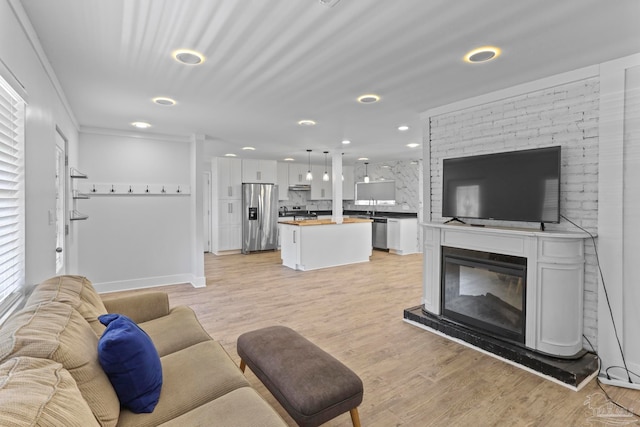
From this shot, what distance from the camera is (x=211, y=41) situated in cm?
223

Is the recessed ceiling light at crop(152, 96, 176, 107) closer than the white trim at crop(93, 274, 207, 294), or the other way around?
the recessed ceiling light at crop(152, 96, 176, 107)

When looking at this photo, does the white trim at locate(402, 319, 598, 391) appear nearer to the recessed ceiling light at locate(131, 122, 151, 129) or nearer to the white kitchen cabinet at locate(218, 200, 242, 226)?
the recessed ceiling light at locate(131, 122, 151, 129)

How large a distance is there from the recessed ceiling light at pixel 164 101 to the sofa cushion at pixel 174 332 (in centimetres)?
218

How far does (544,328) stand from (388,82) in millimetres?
2470

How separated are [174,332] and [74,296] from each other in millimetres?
687

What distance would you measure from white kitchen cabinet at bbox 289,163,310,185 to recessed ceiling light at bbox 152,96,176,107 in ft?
18.8

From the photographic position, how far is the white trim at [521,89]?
2.67 metres

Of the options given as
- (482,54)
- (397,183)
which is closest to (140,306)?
(482,54)

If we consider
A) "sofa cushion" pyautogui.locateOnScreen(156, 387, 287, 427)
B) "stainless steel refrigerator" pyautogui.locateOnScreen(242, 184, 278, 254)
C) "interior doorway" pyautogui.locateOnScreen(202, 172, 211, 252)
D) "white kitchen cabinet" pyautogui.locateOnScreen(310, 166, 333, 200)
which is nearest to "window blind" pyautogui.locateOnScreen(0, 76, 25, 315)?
"sofa cushion" pyautogui.locateOnScreen(156, 387, 287, 427)

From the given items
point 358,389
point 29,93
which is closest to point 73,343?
point 358,389


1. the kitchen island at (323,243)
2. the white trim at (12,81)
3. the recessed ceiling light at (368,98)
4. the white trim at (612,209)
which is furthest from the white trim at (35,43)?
the kitchen island at (323,243)

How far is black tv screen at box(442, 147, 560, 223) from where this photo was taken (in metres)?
2.82

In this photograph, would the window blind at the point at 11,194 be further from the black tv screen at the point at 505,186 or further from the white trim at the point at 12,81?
the black tv screen at the point at 505,186

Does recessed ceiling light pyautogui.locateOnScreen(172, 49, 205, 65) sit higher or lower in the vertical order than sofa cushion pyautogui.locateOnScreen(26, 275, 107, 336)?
higher
